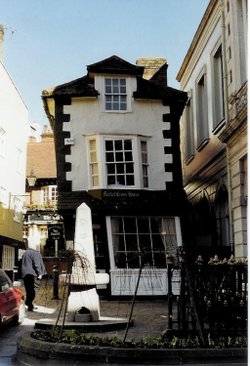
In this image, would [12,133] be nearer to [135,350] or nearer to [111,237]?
[111,237]

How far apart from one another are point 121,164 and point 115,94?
97.0 inches

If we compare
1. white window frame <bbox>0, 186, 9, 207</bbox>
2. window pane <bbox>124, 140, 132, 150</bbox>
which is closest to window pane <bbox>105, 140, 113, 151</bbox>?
window pane <bbox>124, 140, 132, 150</bbox>

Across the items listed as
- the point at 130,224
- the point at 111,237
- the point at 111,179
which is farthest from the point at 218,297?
the point at 111,179

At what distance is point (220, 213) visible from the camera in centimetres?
1777

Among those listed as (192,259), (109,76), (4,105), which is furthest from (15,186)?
(192,259)

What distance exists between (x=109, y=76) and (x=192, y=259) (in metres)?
11.3

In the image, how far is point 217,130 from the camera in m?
16.7

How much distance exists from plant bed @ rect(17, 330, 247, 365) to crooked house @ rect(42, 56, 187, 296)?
28.7 ft

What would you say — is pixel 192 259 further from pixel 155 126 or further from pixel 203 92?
pixel 203 92

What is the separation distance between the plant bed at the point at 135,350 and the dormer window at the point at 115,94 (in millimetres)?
11366

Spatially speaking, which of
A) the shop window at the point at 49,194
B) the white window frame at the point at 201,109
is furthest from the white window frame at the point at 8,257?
the white window frame at the point at 201,109

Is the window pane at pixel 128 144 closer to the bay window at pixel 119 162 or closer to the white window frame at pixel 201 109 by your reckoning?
the bay window at pixel 119 162

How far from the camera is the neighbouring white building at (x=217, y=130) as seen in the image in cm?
1376

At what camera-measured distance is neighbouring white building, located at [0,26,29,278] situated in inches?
960
